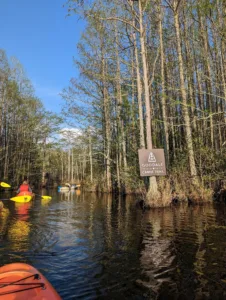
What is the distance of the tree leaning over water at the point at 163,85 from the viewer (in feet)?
37.5

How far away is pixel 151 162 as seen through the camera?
35.5 ft

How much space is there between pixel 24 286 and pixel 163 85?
11.4m

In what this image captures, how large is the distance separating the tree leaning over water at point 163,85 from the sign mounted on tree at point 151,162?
1.30ft

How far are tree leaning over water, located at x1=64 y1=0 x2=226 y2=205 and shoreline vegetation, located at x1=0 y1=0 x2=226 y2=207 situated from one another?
0.20 ft

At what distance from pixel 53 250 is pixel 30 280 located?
274cm

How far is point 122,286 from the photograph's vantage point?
341cm

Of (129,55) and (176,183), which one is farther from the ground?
(129,55)

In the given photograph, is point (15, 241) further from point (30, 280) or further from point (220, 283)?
point (220, 283)

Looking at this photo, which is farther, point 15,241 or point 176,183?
point 176,183

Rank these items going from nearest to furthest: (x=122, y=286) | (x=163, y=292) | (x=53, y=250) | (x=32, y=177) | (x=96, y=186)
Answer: (x=163, y=292)
(x=122, y=286)
(x=53, y=250)
(x=96, y=186)
(x=32, y=177)

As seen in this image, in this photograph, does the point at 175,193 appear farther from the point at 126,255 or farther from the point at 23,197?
the point at 23,197

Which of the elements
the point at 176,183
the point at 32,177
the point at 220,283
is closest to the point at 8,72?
the point at 32,177

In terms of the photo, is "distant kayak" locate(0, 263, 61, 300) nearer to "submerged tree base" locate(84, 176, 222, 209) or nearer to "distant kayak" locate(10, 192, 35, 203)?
"submerged tree base" locate(84, 176, 222, 209)

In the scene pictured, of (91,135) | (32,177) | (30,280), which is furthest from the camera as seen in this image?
(32,177)
